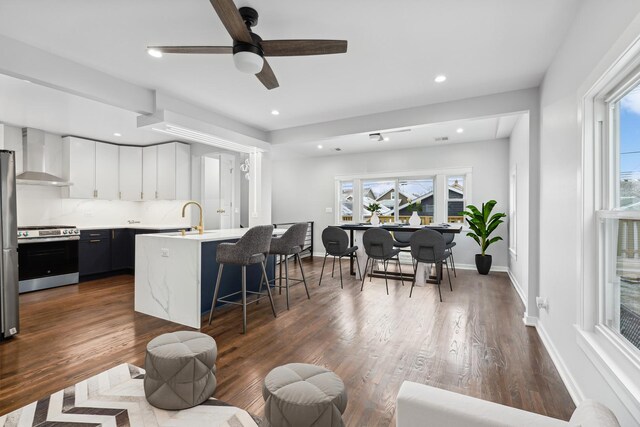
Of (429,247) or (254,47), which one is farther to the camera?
(429,247)

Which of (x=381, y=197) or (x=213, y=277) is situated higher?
(x=381, y=197)

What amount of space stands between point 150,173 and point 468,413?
645 cm

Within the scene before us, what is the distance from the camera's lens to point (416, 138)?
5.71 metres

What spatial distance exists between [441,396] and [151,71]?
339 centimetres

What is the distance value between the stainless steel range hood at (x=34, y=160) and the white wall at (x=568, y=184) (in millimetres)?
6602

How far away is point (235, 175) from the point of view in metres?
6.27

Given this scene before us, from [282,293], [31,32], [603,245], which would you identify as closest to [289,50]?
[31,32]

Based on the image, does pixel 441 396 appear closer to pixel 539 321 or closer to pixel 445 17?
pixel 445 17

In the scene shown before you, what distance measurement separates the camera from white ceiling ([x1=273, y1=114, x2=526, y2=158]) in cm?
476

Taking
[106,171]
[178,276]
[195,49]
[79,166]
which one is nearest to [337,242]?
[178,276]

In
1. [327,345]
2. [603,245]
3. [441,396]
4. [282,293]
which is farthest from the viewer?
[282,293]

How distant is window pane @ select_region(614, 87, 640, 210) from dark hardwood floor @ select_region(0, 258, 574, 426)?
1292 millimetres

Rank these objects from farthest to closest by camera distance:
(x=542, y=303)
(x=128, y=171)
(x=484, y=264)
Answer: (x=128, y=171) < (x=484, y=264) < (x=542, y=303)

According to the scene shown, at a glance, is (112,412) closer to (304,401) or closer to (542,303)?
(304,401)
